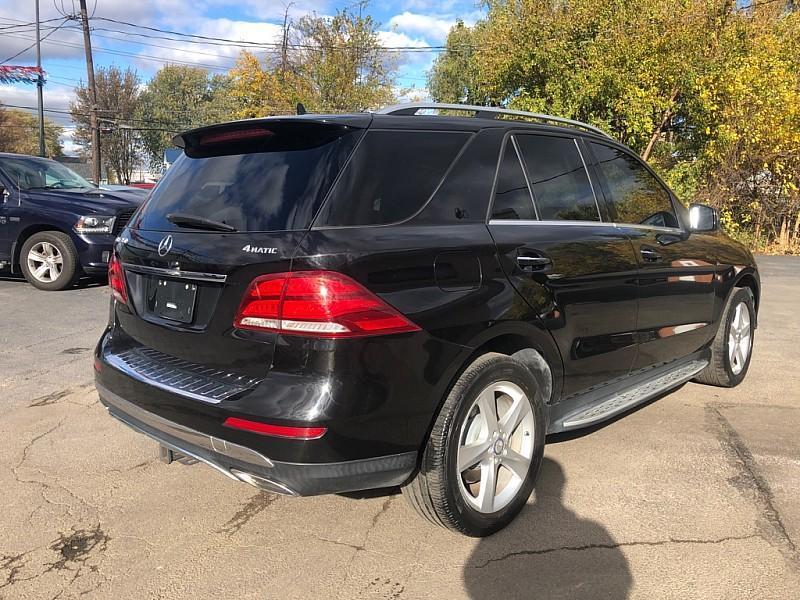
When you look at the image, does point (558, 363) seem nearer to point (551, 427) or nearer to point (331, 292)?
point (551, 427)

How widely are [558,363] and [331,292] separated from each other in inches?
54.7

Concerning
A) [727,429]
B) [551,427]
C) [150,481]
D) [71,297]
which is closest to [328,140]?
[551,427]

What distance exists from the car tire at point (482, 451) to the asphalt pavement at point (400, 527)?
0.15m

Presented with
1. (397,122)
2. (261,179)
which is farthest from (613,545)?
(261,179)

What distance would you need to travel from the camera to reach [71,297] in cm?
822

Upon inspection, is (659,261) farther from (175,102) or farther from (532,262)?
(175,102)

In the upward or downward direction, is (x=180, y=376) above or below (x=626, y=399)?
above

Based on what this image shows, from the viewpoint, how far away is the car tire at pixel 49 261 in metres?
8.40

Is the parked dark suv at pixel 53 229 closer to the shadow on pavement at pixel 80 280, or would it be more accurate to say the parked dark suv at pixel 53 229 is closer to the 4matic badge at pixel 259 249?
the shadow on pavement at pixel 80 280

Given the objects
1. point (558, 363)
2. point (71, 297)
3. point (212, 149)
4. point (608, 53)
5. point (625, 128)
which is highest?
point (608, 53)

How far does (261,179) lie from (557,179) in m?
1.60

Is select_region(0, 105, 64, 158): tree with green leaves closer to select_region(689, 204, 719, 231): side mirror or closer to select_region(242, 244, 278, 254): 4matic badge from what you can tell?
select_region(689, 204, 719, 231): side mirror

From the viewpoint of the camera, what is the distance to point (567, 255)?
3182mm

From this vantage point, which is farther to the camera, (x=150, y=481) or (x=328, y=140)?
(x=150, y=481)
